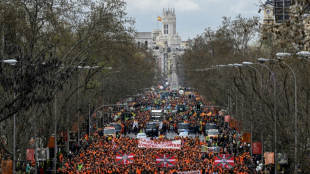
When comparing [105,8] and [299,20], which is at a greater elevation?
[105,8]

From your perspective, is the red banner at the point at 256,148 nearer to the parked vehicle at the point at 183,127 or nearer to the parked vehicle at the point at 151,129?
the parked vehicle at the point at 151,129

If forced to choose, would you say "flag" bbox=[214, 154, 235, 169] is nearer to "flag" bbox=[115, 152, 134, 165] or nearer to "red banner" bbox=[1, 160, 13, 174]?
"flag" bbox=[115, 152, 134, 165]

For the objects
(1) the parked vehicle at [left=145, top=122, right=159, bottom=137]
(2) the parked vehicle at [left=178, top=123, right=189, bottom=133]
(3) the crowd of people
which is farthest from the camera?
(2) the parked vehicle at [left=178, top=123, right=189, bottom=133]

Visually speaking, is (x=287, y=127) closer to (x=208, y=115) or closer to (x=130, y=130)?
(x=130, y=130)

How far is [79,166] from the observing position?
117 feet

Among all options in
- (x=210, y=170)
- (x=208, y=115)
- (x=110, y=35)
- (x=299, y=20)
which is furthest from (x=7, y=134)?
(x=208, y=115)

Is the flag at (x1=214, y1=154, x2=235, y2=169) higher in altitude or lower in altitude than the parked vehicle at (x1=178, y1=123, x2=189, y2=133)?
higher

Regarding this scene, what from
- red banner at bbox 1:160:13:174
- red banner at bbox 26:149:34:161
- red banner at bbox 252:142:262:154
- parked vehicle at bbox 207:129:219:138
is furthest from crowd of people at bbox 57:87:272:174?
red banner at bbox 1:160:13:174

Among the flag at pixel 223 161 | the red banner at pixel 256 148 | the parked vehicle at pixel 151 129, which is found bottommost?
the parked vehicle at pixel 151 129

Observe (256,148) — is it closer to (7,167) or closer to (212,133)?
(7,167)

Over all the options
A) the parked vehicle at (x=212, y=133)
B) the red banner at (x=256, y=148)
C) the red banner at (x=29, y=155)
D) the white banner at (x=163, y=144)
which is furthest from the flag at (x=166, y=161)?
the parked vehicle at (x=212, y=133)

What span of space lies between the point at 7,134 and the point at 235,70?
26.7 m

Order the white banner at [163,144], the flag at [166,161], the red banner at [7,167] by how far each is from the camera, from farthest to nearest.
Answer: the white banner at [163,144] < the flag at [166,161] < the red banner at [7,167]

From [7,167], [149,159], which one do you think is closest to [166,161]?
[149,159]
